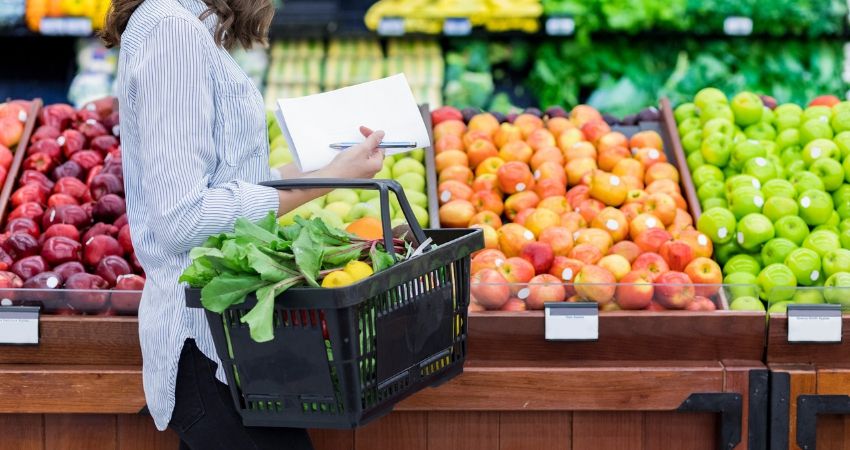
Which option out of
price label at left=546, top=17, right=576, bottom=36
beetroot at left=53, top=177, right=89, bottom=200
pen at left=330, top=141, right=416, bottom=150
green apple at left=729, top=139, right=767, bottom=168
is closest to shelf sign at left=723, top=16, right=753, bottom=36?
price label at left=546, top=17, right=576, bottom=36

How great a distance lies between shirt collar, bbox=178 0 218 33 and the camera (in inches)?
67.5

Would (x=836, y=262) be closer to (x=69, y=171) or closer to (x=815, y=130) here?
(x=815, y=130)

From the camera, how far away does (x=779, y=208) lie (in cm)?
299

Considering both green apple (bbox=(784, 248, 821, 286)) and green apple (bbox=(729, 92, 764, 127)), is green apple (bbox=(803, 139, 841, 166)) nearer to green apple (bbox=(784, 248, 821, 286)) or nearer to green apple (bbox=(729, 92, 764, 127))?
green apple (bbox=(729, 92, 764, 127))

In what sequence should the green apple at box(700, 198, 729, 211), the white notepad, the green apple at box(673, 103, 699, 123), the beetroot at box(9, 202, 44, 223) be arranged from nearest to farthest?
the white notepad, the beetroot at box(9, 202, 44, 223), the green apple at box(700, 198, 729, 211), the green apple at box(673, 103, 699, 123)

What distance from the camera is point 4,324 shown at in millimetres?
2361

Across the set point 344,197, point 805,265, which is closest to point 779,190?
point 805,265

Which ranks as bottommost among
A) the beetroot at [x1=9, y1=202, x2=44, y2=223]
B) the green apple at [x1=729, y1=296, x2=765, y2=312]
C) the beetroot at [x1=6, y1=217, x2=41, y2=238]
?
the green apple at [x1=729, y1=296, x2=765, y2=312]

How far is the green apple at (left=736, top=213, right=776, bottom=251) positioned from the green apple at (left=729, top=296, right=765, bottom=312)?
0.50m

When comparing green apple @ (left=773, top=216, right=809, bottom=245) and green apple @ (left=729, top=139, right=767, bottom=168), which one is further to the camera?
green apple @ (left=729, top=139, right=767, bottom=168)

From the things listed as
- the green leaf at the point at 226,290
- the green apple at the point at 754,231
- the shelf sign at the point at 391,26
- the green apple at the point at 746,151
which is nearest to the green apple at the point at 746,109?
the green apple at the point at 746,151

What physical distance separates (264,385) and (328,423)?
0.11 meters

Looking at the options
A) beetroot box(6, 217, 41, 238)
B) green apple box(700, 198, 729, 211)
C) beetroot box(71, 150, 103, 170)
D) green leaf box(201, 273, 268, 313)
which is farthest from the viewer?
beetroot box(71, 150, 103, 170)

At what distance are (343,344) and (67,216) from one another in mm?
1708
